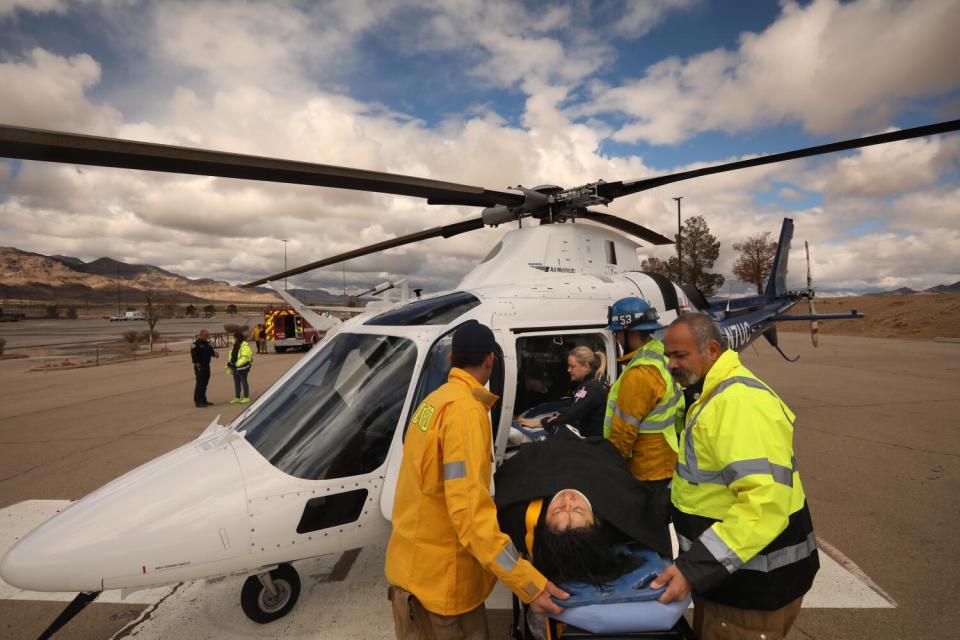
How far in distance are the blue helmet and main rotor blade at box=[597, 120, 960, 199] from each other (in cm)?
194

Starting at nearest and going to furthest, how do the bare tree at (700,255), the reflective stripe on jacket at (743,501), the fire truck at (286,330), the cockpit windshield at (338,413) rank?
the reflective stripe on jacket at (743,501)
the cockpit windshield at (338,413)
the fire truck at (286,330)
the bare tree at (700,255)

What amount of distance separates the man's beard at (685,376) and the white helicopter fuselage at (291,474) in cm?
138

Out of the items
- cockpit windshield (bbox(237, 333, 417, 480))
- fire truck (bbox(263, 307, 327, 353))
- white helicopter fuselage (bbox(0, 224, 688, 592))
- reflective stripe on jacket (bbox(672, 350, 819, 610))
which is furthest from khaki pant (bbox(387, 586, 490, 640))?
fire truck (bbox(263, 307, 327, 353))

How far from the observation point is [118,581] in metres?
2.36

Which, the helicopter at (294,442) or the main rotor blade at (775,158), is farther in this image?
→ the main rotor blade at (775,158)

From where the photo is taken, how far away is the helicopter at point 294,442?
2363 millimetres

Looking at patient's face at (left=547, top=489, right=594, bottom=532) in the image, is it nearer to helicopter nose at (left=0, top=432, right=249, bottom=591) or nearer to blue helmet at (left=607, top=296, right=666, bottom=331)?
blue helmet at (left=607, top=296, right=666, bottom=331)

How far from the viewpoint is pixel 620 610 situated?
185 centimetres

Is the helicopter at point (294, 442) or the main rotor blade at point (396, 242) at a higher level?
the main rotor blade at point (396, 242)

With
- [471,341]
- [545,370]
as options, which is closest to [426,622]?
[471,341]

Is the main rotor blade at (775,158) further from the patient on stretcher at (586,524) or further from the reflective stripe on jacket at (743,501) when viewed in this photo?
the patient on stretcher at (586,524)

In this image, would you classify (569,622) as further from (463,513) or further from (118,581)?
(118,581)

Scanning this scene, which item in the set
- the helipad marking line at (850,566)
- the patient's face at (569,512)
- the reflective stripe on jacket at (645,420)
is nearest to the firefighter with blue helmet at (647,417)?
the reflective stripe on jacket at (645,420)

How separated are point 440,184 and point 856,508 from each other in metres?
5.21
